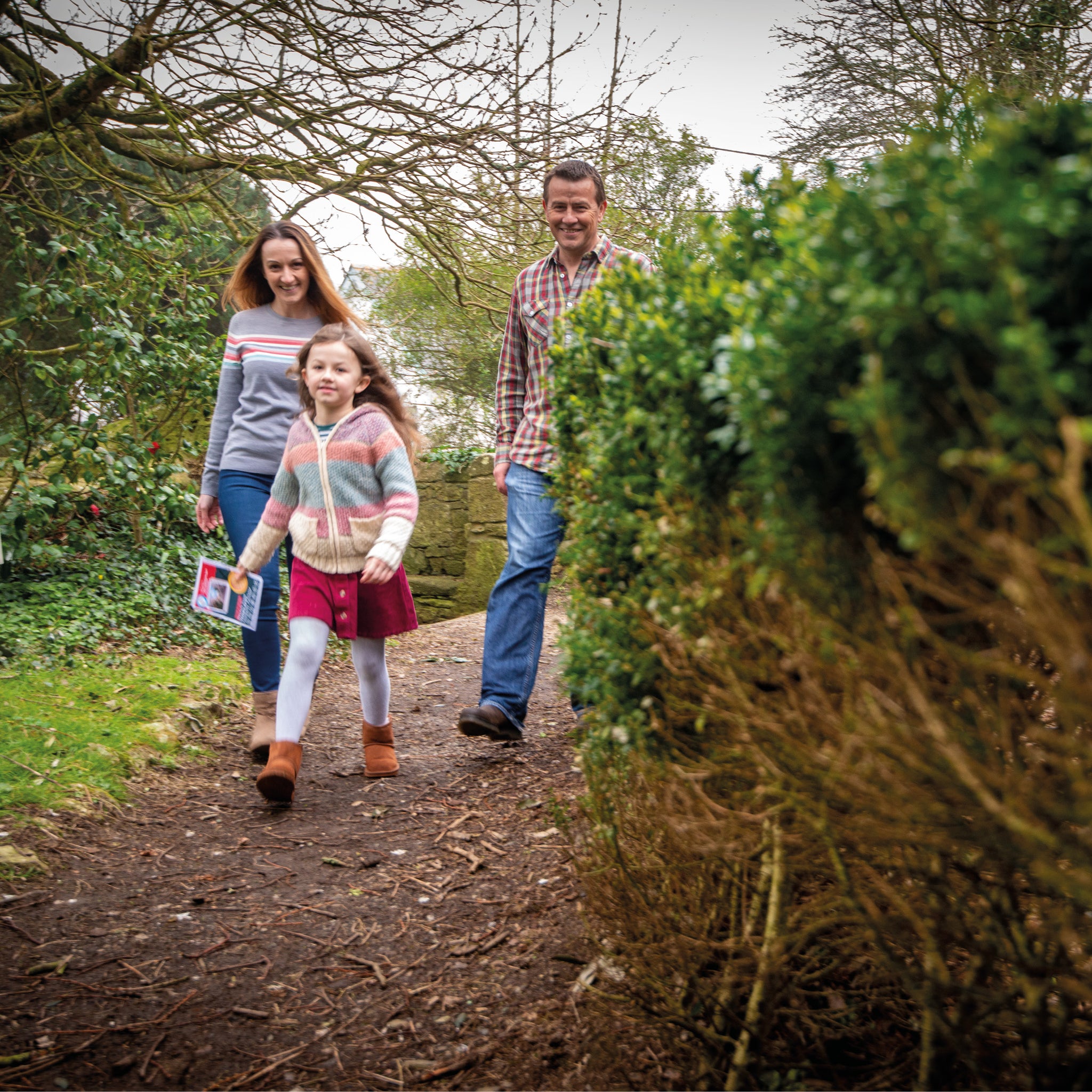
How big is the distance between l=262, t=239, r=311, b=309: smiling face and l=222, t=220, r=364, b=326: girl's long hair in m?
0.02

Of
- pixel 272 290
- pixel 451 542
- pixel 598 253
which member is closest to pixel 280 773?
pixel 272 290

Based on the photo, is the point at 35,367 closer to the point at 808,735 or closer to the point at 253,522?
the point at 253,522

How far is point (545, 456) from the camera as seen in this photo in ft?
12.3

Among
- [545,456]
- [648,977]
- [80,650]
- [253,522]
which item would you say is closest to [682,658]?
[648,977]

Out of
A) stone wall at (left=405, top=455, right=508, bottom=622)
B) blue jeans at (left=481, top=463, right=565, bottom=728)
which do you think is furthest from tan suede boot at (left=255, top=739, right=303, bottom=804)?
stone wall at (left=405, top=455, right=508, bottom=622)

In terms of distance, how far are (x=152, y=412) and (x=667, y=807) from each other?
6143 millimetres

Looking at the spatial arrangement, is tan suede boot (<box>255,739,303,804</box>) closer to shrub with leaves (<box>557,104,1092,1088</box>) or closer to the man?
the man

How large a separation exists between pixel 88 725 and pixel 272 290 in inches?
83.1

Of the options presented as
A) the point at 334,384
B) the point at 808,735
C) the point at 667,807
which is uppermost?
the point at 334,384

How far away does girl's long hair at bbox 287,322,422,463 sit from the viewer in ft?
12.2

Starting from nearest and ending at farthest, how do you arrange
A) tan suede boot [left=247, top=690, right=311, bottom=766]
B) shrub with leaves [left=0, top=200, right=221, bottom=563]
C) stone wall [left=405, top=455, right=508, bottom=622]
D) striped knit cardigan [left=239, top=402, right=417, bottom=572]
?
striped knit cardigan [left=239, top=402, right=417, bottom=572]
tan suede boot [left=247, top=690, right=311, bottom=766]
shrub with leaves [left=0, top=200, right=221, bottom=563]
stone wall [left=405, top=455, right=508, bottom=622]

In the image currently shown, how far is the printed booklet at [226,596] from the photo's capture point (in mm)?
3807

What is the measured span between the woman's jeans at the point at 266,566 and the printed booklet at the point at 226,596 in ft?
0.25

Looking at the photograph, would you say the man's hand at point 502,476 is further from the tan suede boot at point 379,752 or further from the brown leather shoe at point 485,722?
the tan suede boot at point 379,752
